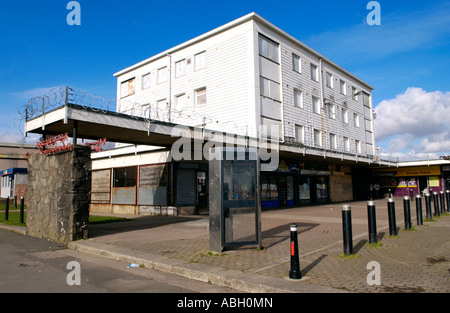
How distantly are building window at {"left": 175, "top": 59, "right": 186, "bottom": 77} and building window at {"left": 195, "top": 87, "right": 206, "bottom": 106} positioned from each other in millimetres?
2257

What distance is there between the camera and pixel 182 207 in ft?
55.9

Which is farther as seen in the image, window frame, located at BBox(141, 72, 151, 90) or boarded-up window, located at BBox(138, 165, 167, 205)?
window frame, located at BBox(141, 72, 151, 90)

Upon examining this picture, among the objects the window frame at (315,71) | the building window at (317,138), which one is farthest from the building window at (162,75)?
the building window at (317,138)

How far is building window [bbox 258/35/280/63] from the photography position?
21.1m

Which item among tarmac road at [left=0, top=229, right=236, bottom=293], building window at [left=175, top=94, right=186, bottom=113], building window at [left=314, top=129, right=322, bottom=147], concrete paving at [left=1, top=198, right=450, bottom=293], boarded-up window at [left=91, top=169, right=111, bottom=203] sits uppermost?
building window at [left=175, top=94, right=186, bottom=113]

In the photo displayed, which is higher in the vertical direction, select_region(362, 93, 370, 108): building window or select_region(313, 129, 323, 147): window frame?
select_region(362, 93, 370, 108): building window

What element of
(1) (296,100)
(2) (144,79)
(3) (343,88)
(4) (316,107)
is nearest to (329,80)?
(3) (343,88)

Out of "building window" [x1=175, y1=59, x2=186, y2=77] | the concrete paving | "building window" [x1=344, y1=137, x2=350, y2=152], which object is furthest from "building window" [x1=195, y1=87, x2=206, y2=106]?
"building window" [x1=344, y1=137, x2=350, y2=152]

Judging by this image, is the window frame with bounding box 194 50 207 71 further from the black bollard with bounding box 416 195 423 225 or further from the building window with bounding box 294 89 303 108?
the black bollard with bounding box 416 195 423 225

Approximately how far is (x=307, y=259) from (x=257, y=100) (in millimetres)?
14716

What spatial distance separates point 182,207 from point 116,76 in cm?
1863

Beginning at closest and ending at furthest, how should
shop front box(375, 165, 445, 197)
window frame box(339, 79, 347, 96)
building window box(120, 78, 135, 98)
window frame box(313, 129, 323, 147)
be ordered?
window frame box(313, 129, 323, 147) < building window box(120, 78, 135, 98) < window frame box(339, 79, 347, 96) < shop front box(375, 165, 445, 197)

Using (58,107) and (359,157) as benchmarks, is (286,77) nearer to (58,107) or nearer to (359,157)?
(359,157)

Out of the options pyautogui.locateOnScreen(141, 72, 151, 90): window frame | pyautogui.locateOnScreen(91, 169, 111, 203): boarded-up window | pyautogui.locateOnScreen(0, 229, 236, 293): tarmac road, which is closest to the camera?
pyautogui.locateOnScreen(0, 229, 236, 293): tarmac road
